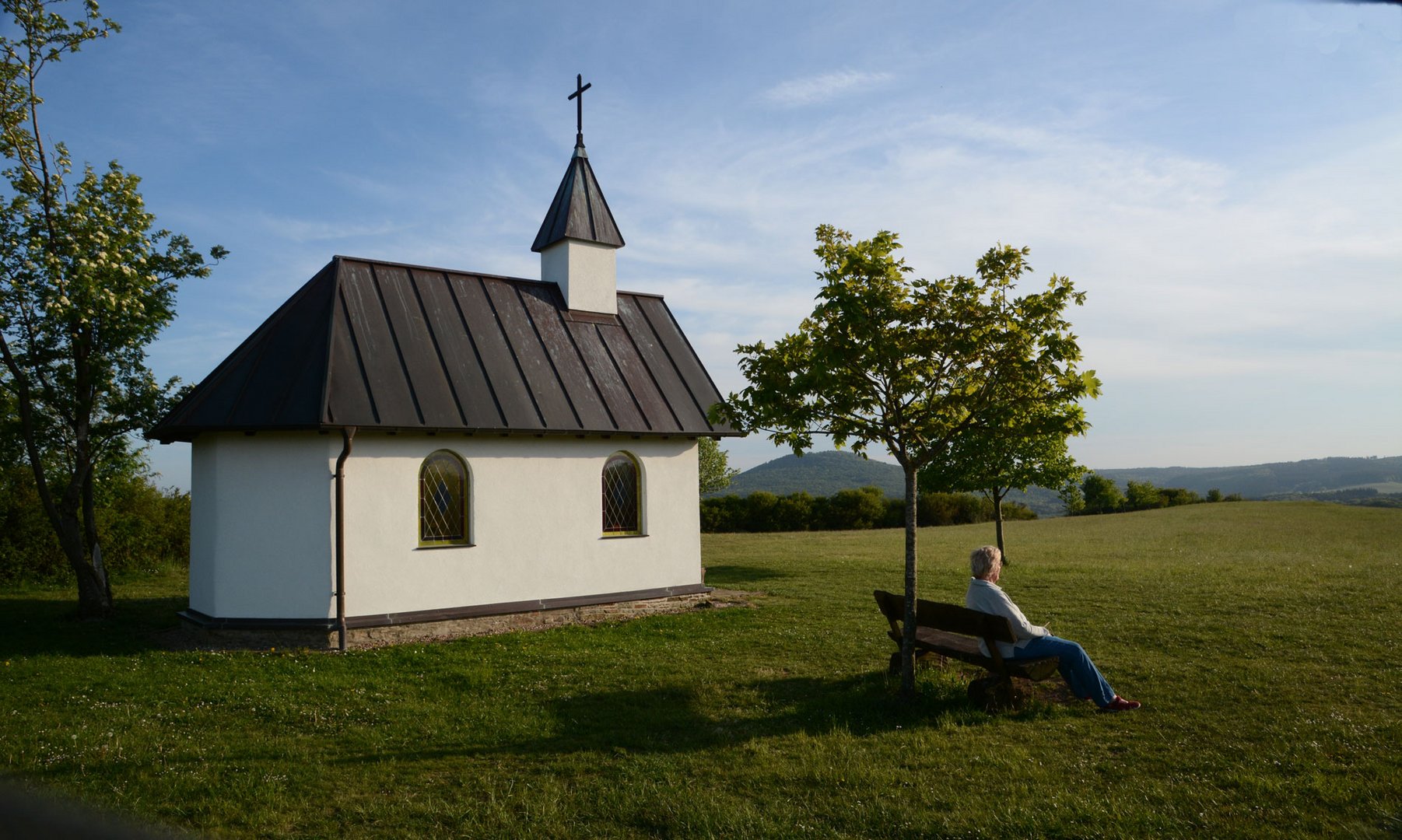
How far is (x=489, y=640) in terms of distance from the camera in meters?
13.8

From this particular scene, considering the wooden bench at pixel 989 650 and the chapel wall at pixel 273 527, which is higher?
the chapel wall at pixel 273 527

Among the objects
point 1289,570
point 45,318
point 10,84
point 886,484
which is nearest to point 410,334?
point 45,318

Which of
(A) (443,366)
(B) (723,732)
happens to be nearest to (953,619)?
(B) (723,732)

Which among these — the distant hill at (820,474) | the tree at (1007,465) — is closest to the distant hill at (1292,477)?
the distant hill at (820,474)

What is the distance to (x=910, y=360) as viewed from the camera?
10.0 meters

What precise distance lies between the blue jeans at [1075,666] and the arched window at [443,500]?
9141 mm

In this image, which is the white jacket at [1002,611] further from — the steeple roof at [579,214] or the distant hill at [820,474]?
the distant hill at [820,474]

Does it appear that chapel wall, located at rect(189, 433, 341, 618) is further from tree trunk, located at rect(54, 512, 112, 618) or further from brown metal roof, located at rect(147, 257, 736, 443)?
tree trunk, located at rect(54, 512, 112, 618)

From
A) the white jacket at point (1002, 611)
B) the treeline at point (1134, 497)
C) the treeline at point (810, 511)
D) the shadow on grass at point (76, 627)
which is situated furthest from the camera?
the treeline at point (1134, 497)

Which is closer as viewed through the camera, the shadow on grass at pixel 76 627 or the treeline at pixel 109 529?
the shadow on grass at pixel 76 627

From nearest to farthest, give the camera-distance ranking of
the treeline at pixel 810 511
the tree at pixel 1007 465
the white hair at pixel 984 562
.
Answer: the white hair at pixel 984 562 < the tree at pixel 1007 465 < the treeline at pixel 810 511

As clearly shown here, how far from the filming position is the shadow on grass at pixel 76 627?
43.5 feet

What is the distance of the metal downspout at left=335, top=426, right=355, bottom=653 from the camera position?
1336 cm

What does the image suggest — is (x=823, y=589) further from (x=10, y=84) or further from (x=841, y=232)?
(x=10, y=84)
